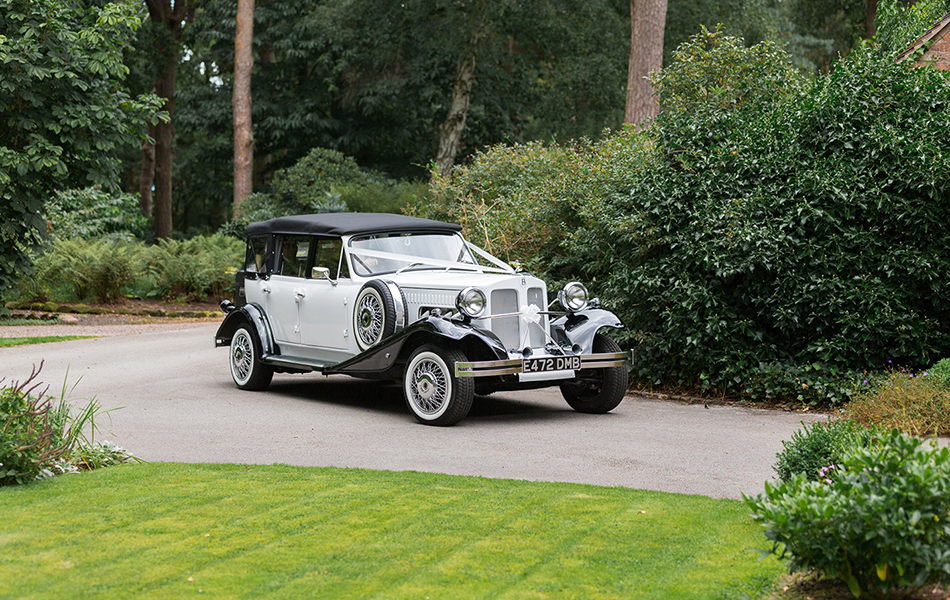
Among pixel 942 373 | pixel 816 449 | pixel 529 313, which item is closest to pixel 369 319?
pixel 529 313

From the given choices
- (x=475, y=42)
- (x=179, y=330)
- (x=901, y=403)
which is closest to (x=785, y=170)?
(x=901, y=403)

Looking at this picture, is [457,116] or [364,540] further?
[457,116]

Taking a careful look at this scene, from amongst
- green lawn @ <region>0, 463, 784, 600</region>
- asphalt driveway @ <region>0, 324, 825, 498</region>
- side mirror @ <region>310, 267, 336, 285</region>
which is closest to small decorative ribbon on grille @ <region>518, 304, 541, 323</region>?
asphalt driveway @ <region>0, 324, 825, 498</region>

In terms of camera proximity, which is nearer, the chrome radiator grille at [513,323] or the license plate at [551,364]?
the license plate at [551,364]

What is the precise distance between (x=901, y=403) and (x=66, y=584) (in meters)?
6.78

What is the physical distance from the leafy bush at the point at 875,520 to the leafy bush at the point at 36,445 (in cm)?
422

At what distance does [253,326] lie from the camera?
11.1 m

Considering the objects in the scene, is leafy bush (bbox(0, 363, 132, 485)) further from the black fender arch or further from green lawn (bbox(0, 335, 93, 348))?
green lawn (bbox(0, 335, 93, 348))

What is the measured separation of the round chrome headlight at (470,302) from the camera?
879cm

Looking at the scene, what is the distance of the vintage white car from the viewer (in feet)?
28.9

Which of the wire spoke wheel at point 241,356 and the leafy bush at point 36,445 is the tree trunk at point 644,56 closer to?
the wire spoke wheel at point 241,356

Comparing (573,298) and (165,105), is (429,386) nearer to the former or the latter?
(573,298)

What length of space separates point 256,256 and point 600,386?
181 inches

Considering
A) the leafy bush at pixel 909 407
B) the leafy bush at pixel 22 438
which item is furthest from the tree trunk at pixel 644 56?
the leafy bush at pixel 22 438
